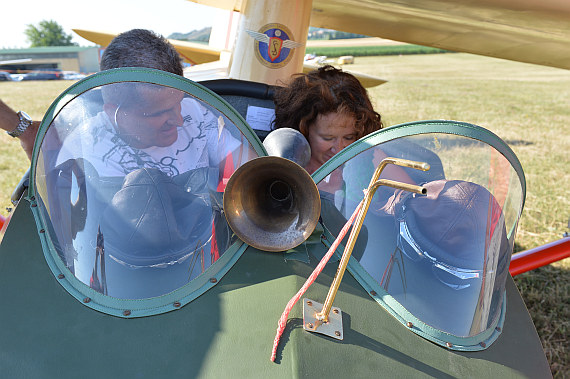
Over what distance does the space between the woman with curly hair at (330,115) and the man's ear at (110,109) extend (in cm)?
123

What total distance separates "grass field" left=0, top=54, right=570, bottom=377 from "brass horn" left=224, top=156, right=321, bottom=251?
244 centimetres

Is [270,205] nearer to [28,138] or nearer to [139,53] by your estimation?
[139,53]

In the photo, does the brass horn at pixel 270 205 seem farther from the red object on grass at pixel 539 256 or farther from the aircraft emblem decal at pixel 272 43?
the aircraft emblem decal at pixel 272 43

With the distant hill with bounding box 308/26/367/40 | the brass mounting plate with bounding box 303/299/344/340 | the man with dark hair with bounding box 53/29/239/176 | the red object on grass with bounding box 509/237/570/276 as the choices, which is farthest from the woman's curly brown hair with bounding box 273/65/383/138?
the distant hill with bounding box 308/26/367/40

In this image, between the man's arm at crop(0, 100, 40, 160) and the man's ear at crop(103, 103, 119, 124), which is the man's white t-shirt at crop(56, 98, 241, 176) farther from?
the man's arm at crop(0, 100, 40, 160)

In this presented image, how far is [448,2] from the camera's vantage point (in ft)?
15.1

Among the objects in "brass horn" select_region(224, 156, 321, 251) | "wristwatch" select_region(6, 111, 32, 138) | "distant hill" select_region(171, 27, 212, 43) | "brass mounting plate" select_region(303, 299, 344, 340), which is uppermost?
"brass horn" select_region(224, 156, 321, 251)

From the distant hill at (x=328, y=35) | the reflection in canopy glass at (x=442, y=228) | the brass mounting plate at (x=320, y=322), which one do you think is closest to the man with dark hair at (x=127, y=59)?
the reflection in canopy glass at (x=442, y=228)

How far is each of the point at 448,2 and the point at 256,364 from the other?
4338 millimetres

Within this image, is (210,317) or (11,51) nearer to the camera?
(210,317)

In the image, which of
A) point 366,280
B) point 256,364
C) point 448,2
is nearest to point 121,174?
point 256,364

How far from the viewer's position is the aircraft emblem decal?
4.92 metres

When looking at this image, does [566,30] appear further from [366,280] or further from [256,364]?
[256,364]

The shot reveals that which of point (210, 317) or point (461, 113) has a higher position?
point (210, 317)
